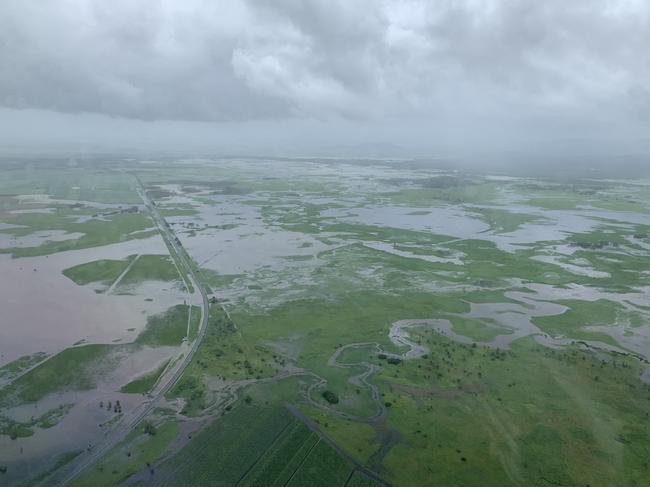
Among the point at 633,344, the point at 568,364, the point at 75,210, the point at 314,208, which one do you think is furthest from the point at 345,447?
the point at 75,210

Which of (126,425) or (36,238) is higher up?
(126,425)

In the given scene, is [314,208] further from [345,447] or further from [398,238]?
[345,447]

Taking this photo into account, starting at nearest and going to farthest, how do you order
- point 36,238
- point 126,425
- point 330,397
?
point 126,425 < point 330,397 < point 36,238

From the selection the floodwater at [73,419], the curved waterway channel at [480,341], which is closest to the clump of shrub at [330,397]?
the curved waterway channel at [480,341]

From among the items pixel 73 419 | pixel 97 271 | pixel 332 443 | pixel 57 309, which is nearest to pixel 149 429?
pixel 73 419

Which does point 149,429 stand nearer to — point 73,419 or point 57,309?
point 73,419

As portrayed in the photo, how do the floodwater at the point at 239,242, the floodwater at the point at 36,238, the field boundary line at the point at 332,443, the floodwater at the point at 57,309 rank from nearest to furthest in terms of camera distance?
the field boundary line at the point at 332,443
the floodwater at the point at 57,309
the floodwater at the point at 239,242
the floodwater at the point at 36,238

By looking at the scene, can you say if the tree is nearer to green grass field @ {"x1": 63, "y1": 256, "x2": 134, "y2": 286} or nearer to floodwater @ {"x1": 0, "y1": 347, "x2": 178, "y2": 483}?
floodwater @ {"x1": 0, "y1": 347, "x2": 178, "y2": 483}

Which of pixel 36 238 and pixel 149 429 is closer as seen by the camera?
pixel 149 429

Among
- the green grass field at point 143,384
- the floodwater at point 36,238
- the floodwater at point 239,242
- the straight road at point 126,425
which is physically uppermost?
the straight road at point 126,425

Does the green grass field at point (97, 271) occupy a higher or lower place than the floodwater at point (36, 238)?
higher

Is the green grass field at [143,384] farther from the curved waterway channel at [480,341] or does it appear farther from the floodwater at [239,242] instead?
the floodwater at [239,242]

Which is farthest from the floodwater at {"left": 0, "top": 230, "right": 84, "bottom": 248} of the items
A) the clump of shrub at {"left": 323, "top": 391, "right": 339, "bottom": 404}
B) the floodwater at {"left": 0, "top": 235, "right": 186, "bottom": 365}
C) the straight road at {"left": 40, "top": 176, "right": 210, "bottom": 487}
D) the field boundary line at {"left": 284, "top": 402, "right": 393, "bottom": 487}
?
the field boundary line at {"left": 284, "top": 402, "right": 393, "bottom": 487}
